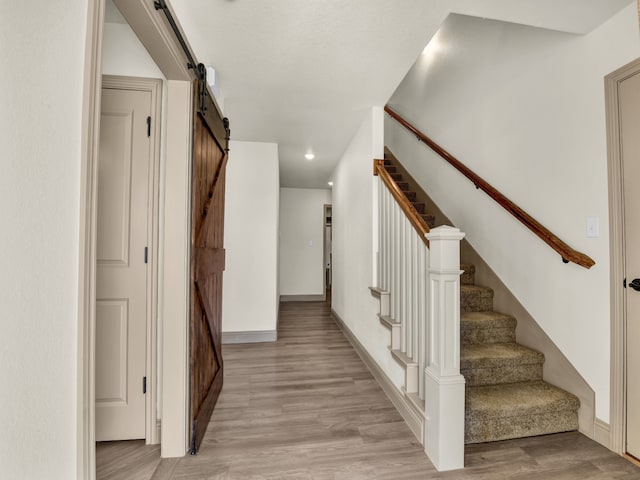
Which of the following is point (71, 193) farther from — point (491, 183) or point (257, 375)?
point (491, 183)

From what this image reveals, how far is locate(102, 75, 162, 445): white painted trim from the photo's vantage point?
5.69ft

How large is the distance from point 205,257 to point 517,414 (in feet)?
7.24

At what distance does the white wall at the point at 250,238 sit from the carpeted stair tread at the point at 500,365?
237cm

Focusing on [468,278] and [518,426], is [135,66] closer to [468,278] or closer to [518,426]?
[468,278]

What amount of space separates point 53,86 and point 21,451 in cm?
82

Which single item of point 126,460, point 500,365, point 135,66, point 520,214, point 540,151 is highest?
point 135,66

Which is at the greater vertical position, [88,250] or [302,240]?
[302,240]

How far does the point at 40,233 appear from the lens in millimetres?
657

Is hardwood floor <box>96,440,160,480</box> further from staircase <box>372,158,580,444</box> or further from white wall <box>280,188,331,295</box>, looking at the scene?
white wall <box>280,188,331,295</box>

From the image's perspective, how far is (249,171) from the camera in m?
3.70

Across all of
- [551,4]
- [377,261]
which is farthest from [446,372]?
[551,4]

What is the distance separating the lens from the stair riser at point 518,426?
5.57 feet

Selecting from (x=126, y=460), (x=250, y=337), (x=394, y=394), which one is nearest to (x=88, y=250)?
(x=126, y=460)

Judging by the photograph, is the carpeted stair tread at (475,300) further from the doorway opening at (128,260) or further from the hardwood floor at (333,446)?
the doorway opening at (128,260)
